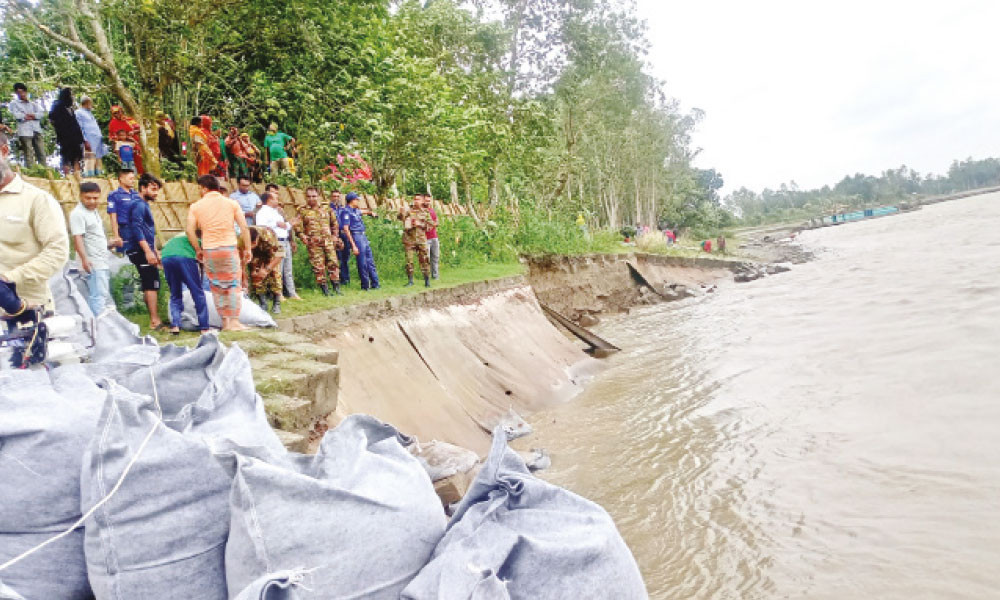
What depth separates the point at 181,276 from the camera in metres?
4.90

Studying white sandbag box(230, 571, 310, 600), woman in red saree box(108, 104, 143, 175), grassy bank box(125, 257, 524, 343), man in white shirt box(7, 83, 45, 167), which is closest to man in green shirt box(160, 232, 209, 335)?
grassy bank box(125, 257, 524, 343)

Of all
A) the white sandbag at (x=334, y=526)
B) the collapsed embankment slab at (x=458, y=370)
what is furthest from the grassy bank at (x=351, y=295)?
the white sandbag at (x=334, y=526)

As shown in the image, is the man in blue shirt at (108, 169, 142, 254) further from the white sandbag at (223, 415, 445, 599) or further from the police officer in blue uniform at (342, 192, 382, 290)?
the white sandbag at (223, 415, 445, 599)

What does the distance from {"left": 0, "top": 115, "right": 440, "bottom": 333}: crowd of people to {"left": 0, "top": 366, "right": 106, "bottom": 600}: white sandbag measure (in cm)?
152

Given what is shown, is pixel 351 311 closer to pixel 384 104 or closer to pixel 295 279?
pixel 295 279

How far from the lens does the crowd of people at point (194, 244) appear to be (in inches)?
108

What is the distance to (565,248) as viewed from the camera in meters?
15.2

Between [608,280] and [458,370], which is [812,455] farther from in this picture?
[608,280]

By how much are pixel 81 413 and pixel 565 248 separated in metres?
14.0

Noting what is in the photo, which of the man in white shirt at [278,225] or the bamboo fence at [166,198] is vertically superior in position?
the bamboo fence at [166,198]

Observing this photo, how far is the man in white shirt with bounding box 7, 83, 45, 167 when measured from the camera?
7.75 meters

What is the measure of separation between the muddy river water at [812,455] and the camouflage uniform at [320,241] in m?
3.17

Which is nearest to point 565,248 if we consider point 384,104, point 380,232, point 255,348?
point 380,232

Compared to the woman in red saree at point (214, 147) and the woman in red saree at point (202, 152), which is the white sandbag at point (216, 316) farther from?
the woman in red saree at point (214, 147)
